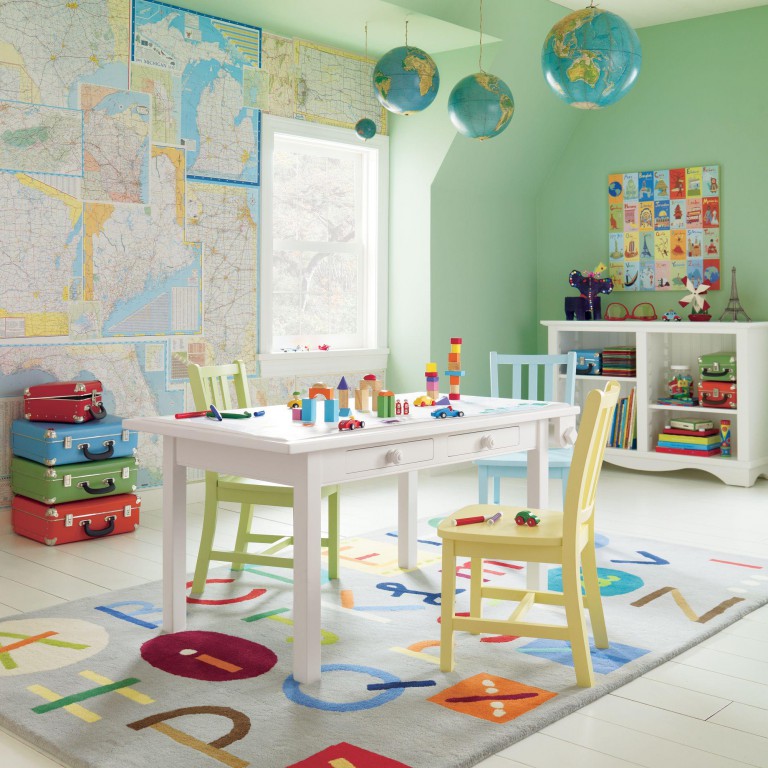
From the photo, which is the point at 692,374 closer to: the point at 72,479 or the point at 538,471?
the point at 538,471

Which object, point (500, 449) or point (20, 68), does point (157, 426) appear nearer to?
point (500, 449)

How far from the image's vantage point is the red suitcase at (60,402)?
14.1 ft

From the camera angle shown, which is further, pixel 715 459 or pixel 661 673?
pixel 715 459

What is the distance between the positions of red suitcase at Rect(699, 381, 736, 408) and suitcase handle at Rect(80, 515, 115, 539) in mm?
3391

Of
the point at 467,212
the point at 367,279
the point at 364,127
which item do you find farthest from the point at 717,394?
the point at 364,127

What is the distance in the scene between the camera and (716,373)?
5.62m

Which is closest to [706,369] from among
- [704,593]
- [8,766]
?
[704,593]

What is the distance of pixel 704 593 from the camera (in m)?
3.53

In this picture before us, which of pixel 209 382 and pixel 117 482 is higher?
pixel 209 382

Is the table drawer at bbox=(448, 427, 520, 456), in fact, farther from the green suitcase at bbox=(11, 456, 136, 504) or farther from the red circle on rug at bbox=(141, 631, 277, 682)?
the green suitcase at bbox=(11, 456, 136, 504)

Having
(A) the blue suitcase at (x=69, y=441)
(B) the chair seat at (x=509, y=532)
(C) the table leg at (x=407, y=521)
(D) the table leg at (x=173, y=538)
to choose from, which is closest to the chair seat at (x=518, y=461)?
(C) the table leg at (x=407, y=521)

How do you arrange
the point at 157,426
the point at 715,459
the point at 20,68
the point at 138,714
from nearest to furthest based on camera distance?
the point at 138,714 → the point at 157,426 → the point at 20,68 → the point at 715,459

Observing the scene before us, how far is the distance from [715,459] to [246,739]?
4.00 meters

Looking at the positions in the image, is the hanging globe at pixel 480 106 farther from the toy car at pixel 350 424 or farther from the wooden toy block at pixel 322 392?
the toy car at pixel 350 424
